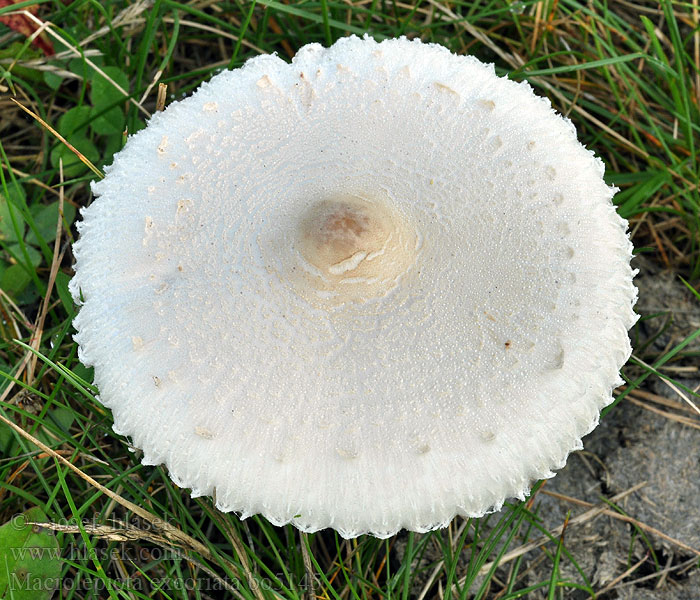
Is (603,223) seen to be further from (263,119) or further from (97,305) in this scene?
(97,305)

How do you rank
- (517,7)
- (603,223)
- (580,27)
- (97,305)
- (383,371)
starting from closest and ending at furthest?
(383,371) → (97,305) → (603,223) → (517,7) → (580,27)

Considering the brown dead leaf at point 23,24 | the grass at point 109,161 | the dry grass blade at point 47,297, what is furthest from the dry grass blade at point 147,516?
the brown dead leaf at point 23,24

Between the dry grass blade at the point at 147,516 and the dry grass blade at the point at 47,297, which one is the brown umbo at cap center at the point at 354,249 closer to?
the dry grass blade at the point at 147,516

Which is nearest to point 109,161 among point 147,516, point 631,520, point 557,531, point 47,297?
point 47,297

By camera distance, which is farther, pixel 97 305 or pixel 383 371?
pixel 97 305

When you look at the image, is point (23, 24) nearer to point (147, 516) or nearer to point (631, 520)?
point (147, 516)

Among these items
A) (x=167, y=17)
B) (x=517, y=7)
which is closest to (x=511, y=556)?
(x=517, y=7)

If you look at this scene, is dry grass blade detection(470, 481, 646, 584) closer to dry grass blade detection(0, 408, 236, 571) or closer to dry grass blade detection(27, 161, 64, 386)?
dry grass blade detection(0, 408, 236, 571)
